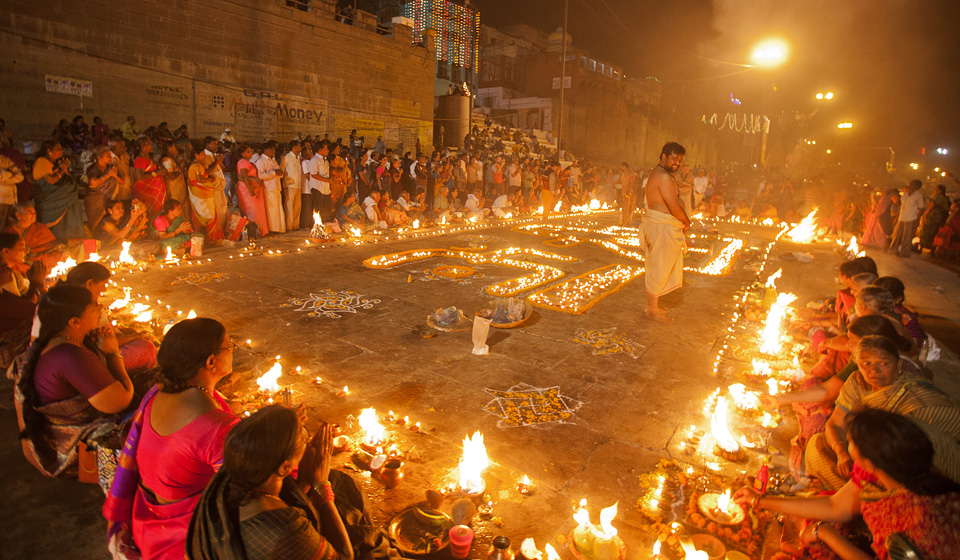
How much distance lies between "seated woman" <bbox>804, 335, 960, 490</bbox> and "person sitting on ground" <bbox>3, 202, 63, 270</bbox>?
8396 millimetres

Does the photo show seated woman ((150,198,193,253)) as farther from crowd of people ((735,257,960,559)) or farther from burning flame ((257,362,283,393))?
crowd of people ((735,257,960,559))

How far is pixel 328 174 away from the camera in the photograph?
41.5ft

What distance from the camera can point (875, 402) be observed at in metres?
2.98

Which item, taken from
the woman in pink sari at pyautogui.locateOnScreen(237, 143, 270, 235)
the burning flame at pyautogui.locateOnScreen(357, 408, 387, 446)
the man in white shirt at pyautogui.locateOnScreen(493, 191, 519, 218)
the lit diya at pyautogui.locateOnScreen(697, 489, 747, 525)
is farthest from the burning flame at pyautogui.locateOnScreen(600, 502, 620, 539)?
the man in white shirt at pyautogui.locateOnScreen(493, 191, 519, 218)

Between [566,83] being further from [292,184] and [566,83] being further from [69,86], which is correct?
[69,86]

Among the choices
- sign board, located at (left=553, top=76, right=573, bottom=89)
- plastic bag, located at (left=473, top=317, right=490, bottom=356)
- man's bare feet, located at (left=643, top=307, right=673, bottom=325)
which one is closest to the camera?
plastic bag, located at (left=473, top=317, right=490, bottom=356)

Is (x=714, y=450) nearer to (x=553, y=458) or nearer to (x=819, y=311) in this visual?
(x=553, y=458)

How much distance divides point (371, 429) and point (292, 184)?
9686 mm

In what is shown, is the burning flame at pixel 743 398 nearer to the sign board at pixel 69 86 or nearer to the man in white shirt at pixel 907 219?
the man in white shirt at pixel 907 219

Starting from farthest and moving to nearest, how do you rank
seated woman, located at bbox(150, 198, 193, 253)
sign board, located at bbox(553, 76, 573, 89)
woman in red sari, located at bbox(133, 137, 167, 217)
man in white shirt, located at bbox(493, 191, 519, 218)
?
sign board, located at bbox(553, 76, 573, 89) < man in white shirt, located at bbox(493, 191, 519, 218) < woman in red sari, located at bbox(133, 137, 167, 217) < seated woman, located at bbox(150, 198, 193, 253)

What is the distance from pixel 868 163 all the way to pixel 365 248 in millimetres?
41029

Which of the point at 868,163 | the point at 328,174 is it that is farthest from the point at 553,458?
the point at 868,163

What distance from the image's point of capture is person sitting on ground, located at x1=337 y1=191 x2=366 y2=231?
41.1 feet

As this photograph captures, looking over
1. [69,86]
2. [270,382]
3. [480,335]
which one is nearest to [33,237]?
[270,382]
